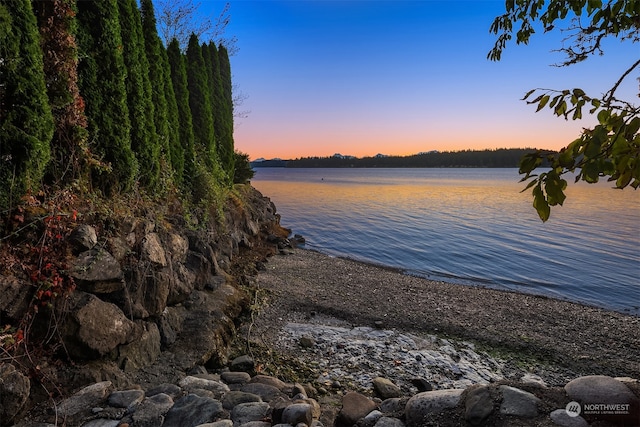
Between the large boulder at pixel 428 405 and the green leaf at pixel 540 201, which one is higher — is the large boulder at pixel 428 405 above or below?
below

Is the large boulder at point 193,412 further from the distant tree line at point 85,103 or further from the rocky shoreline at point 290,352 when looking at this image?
the distant tree line at point 85,103

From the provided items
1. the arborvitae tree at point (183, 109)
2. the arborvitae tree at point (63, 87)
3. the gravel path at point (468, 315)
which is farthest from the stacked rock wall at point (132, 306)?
the arborvitae tree at point (183, 109)

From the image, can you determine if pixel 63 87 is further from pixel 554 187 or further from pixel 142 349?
pixel 554 187

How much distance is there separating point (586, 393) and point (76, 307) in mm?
5365

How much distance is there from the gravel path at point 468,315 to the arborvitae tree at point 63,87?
14.3 ft

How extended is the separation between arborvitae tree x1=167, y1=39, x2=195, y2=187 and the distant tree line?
0.15 meters

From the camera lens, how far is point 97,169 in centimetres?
609

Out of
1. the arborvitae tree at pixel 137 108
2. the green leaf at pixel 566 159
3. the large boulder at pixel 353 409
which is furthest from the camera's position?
the arborvitae tree at pixel 137 108

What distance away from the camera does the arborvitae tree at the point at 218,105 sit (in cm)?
1767

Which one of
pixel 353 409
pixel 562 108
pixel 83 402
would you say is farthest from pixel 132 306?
pixel 562 108

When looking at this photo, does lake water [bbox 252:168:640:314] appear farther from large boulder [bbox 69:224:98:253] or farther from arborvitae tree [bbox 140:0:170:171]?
large boulder [bbox 69:224:98:253]

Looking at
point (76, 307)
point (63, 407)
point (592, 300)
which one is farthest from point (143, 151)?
point (592, 300)

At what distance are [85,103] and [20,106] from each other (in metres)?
1.73

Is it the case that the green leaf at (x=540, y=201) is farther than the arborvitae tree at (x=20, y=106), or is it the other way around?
the arborvitae tree at (x=20, y=106)
